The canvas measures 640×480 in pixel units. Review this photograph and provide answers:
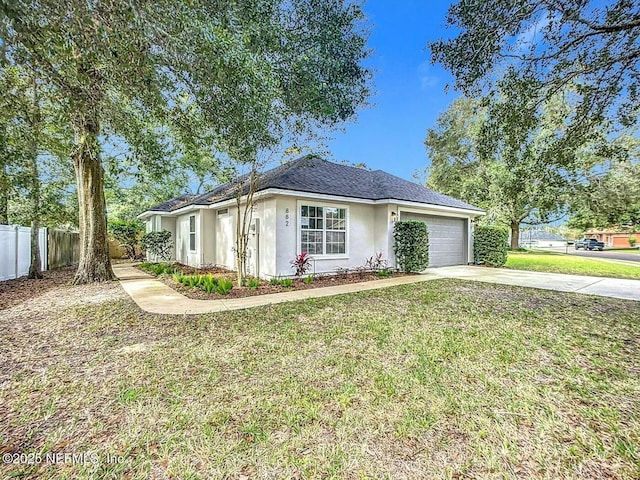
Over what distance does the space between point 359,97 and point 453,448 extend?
7.81 meters

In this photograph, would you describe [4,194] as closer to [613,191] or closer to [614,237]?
[613,191]

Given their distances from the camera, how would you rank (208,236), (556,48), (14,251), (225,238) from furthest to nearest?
1. (208,236)
2. (225,238)
3. (14,251)
4. (556,48)

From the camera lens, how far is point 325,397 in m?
3.04

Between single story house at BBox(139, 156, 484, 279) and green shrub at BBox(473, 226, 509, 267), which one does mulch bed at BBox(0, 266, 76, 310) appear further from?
green shrub at BBox(473, 226, 509, 267)

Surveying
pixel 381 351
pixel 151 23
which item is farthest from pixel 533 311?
pixel 151 23

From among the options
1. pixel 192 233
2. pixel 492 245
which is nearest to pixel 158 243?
pixel 192 233

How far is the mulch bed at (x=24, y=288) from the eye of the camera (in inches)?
290

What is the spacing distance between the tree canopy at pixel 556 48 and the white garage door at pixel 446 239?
22.6 ft

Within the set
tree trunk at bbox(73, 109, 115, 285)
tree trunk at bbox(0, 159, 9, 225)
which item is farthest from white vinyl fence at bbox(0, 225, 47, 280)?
tree trunk at bbox(73, 109, 115, 285)

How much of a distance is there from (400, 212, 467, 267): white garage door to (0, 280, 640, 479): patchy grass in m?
8.41

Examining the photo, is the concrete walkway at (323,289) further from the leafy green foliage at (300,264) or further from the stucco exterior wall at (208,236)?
the stucco exterior wall at (208,236)

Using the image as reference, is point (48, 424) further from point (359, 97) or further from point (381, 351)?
point (359, 97)

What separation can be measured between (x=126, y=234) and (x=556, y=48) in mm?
21821

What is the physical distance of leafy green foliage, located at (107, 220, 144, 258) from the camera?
1947cm
